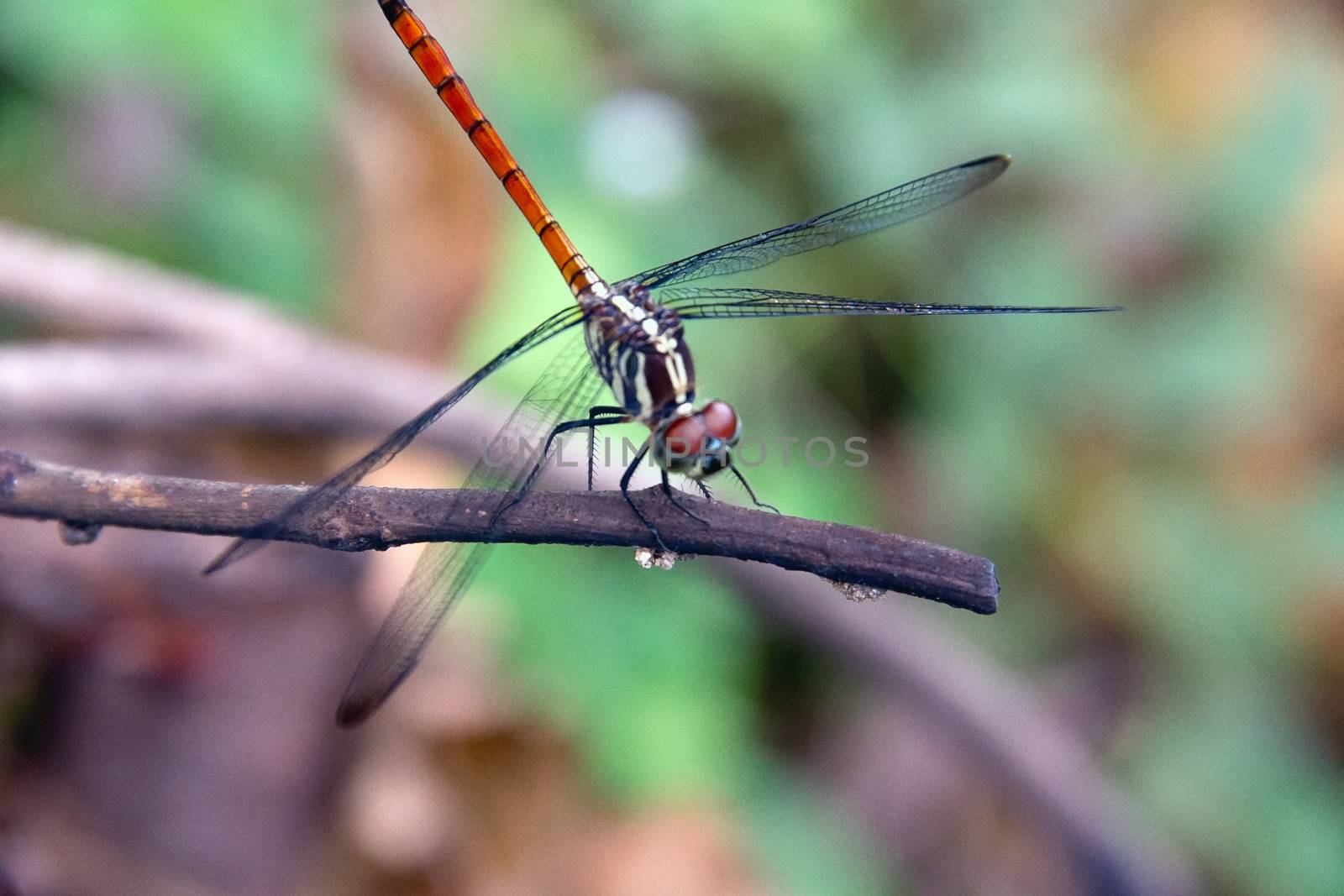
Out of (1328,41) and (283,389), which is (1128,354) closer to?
(1328,41)

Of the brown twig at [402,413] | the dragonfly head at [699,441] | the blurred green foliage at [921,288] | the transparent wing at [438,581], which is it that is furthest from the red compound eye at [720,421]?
the blurred green foliage at [921,288]

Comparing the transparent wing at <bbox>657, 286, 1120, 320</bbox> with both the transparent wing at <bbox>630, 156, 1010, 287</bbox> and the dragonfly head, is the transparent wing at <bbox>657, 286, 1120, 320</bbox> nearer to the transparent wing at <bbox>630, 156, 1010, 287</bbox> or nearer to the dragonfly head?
the transparent wing at <bbox>630, 156, 1010, 287</bbox>

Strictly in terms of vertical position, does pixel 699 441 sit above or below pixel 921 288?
above

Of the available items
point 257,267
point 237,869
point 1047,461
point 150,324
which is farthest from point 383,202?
point 1047,461

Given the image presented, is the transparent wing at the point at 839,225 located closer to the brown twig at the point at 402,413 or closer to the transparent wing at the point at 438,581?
the transparent wing at the point at 438,581

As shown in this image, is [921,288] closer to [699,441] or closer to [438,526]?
[699,441]

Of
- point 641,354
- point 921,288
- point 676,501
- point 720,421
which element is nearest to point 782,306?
point 641,354
